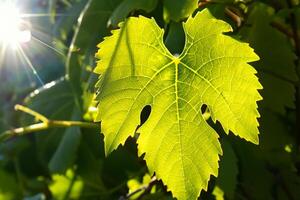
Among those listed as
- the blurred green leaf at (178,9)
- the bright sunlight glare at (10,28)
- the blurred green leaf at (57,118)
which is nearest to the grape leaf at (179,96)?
the blurred green leaf at (178,9)

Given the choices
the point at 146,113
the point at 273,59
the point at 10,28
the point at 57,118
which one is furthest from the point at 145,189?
the point at 10,28

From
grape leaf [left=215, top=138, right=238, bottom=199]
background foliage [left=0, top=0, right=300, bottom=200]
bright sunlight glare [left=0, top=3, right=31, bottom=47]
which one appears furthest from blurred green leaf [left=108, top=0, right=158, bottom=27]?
bright sunlight glare [left=0, top=3, right=31, bottom=47]

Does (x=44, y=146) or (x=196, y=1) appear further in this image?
(x=44, y=146)

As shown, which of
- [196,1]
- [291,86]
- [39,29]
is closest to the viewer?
[196,1]

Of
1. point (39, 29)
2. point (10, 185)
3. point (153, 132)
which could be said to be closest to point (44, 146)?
point (10, 185)

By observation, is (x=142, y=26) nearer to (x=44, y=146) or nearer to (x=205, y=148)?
(x=205, y=148)

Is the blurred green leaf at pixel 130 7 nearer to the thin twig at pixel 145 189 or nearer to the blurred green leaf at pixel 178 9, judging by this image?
the blurred green leaf at pixel 178 9
